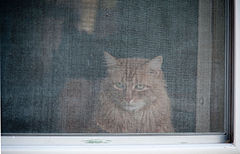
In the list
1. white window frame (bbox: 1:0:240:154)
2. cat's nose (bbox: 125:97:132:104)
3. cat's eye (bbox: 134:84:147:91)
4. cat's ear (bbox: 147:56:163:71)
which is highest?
cat's ear (bbox: 147:56:163:71)

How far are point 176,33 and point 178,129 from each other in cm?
43

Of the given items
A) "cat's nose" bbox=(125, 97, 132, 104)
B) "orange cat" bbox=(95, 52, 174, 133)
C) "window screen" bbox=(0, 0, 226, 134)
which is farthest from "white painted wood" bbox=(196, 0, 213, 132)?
"cat's nose" bbox=(125, 97, 132, 104)

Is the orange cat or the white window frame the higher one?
the orange cat

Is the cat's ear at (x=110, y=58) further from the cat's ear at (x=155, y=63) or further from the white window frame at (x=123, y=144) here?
the white window frame at (x=123, y=144)

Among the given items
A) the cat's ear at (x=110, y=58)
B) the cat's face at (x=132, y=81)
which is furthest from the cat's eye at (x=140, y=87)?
the cat's ear at (x=110, y=58)

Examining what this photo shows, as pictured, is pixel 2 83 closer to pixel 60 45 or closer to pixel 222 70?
pixel 60 45

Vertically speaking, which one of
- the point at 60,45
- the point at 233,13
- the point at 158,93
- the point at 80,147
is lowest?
the point at 80,147

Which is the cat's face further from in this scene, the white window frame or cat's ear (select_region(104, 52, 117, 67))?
the white window frame

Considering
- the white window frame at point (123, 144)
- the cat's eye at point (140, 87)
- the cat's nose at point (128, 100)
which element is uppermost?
the cat's eye at point (140, 87)

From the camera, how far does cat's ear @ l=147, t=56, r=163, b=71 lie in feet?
2.83

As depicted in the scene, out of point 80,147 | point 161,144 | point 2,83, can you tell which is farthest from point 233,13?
point 2,83

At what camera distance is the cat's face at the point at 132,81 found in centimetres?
88

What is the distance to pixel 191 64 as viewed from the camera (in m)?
0.89

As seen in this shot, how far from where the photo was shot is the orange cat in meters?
0.87
